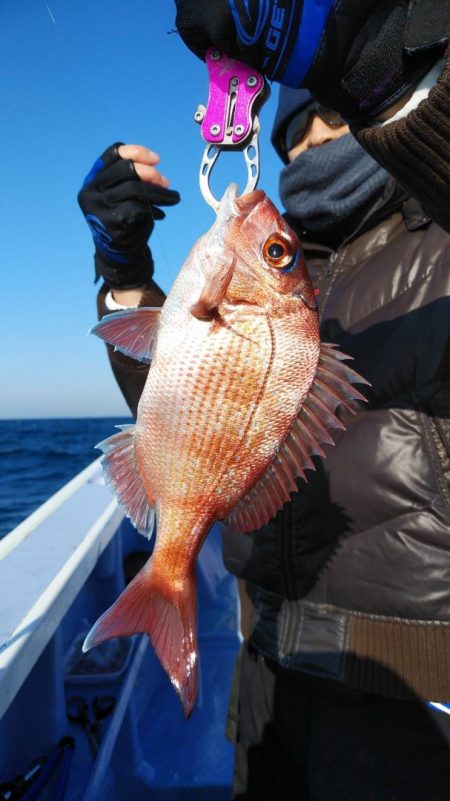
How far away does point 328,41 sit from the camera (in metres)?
1.12

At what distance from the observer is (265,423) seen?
127cm

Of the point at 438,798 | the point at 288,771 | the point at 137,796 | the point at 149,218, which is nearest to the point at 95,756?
the point at 137,796

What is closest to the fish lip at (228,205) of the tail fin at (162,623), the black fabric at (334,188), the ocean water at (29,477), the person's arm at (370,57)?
the person's arm at (370,57)

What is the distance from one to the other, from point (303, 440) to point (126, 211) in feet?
3.41

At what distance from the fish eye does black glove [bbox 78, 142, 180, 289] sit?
605 millimetres

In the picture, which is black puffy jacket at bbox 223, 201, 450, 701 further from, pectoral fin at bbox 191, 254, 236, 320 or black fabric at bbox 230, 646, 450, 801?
pectoral fin at bbox 191, 254, 236, 320

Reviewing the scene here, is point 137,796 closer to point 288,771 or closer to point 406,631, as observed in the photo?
point 288,771

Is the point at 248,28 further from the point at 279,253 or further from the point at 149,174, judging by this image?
the point at 149,174

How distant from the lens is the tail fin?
1.11m

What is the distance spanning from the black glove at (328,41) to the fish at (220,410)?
1.02ft

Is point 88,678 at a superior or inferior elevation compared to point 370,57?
inferior

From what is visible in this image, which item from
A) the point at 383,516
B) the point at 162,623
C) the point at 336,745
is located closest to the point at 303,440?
the point at 383,516

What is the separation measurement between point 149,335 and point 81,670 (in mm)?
2248

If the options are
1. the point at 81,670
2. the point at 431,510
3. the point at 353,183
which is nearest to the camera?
the point at 431,510
